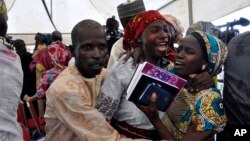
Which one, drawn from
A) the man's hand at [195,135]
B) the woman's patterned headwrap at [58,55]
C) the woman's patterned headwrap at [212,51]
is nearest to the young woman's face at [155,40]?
the woman's patterned headwrap at [212,51]

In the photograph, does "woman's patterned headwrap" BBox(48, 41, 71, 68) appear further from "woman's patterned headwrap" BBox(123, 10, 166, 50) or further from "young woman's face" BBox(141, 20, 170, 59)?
"young woman's face" BBox(141, 20, 170, 59)

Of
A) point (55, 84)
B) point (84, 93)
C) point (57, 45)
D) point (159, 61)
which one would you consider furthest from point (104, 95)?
point (57, 45)

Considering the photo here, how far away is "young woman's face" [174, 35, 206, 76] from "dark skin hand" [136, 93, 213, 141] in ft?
1.04

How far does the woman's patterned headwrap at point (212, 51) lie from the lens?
6.09ft

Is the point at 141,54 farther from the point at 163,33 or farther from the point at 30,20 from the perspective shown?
the point at 30,20

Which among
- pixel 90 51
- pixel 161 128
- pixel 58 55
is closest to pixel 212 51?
pixel 161 128

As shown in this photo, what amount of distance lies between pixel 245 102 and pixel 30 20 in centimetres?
1026

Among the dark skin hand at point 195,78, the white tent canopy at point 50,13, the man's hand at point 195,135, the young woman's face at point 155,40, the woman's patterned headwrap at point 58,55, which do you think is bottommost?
the white tent canopy at point 50,13

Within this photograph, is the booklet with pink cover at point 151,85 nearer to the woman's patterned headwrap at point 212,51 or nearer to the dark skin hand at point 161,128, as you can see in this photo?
the dark skin hand at point 161,128

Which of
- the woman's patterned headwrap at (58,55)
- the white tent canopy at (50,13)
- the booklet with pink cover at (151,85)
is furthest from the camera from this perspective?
the white tent canopy at (50,13)

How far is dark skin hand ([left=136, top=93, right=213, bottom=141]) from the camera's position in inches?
62.9

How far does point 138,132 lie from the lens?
1.75m

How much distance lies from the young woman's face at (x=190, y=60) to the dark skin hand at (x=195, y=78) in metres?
0.05

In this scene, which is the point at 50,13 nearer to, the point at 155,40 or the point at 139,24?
the point at 139,24
